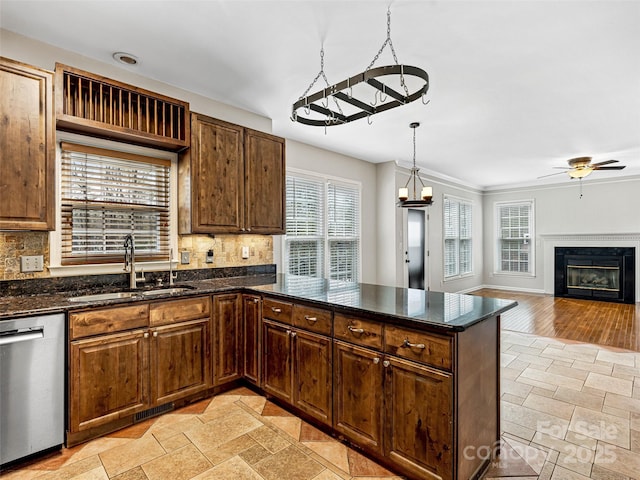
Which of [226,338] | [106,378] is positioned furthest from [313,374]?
[106,378]

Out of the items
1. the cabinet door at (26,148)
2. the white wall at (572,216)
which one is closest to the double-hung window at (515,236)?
the white wall at (572,216)

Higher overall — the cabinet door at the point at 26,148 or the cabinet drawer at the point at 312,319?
the cabinet door at the point at 26,148

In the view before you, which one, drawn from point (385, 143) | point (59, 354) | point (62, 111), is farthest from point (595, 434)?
point (62, 111)

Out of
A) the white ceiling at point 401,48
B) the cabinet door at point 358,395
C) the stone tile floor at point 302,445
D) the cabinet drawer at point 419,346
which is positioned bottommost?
the stone tile floor at point 302,445

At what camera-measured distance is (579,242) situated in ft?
25.6

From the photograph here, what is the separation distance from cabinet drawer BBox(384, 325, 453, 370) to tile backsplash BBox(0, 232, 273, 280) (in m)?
2.27

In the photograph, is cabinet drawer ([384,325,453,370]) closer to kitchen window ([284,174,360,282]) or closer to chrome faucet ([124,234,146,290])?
chrome faucet ([124,234,146,290])

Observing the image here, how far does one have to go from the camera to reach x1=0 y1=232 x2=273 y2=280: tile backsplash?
2486mm

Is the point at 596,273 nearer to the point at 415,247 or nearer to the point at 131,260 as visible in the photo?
the point at 415,247

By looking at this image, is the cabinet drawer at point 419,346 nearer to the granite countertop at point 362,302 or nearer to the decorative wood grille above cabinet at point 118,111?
the granite countertop at point 362,302

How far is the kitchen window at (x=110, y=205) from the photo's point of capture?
2768 millimetres

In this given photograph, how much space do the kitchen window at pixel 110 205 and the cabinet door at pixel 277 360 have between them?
1.34 m

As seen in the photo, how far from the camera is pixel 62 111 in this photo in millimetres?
2533

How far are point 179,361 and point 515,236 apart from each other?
28.7ft
